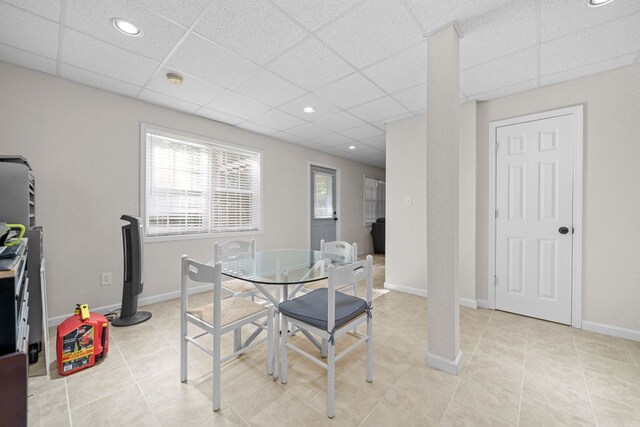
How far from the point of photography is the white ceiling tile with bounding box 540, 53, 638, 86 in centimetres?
226

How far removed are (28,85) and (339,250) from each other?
135 inches

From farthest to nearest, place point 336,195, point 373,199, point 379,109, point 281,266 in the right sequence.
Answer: point 373,199, point 336,195, point 379,109, point 281,266

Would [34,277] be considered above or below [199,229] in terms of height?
below

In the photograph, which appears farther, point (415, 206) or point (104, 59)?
point (415, 206)

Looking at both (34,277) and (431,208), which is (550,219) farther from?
(34,277)

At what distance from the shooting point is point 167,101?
10.3ft

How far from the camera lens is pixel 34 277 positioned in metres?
1.98

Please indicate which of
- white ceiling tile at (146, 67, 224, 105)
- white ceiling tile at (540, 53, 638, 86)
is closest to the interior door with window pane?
white ceiling tile at (146, 67, 224, 105)

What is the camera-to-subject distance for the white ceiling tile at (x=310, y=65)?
2125 mm

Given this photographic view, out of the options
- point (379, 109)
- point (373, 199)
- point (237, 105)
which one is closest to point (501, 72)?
point (379, 109)

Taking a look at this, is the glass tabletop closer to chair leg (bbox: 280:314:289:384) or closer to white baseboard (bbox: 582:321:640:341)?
chair leg (bbox: 280:314:289:384)

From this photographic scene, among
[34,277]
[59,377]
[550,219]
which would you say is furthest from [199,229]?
[550,219]

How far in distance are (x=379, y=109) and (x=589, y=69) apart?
199cm

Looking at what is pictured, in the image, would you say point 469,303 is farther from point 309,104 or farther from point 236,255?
point 309,104
